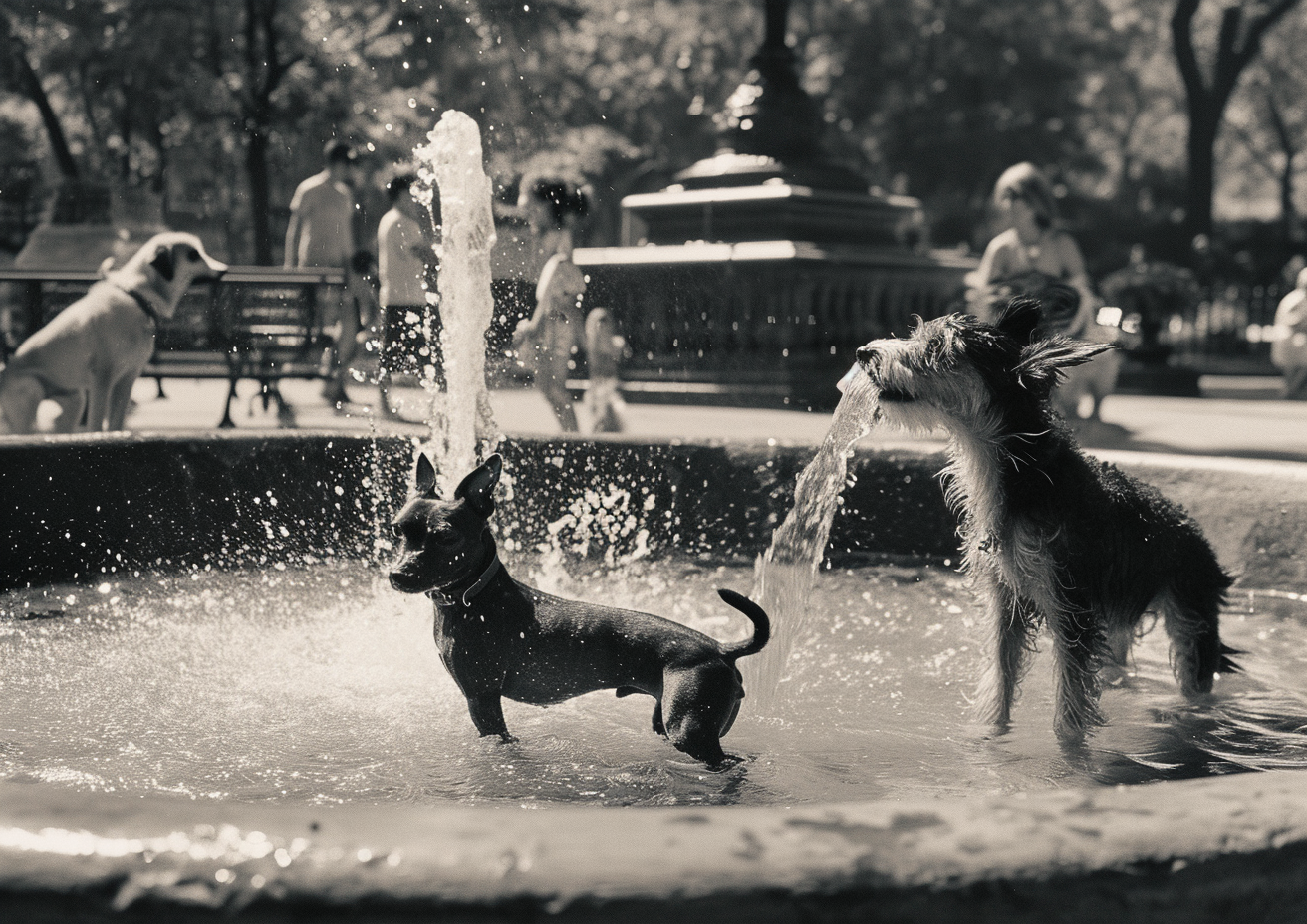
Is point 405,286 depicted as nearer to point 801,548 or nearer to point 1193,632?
point 801,548

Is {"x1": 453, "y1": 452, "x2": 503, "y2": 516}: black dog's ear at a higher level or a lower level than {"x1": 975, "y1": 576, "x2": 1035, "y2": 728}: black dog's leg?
higher

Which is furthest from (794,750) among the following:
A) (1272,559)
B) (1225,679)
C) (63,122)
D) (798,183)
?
(63,122)

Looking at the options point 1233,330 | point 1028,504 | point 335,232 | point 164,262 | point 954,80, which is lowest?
point 1233,330

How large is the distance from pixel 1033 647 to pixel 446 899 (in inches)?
123

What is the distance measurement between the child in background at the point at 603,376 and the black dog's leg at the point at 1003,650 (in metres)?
6.24

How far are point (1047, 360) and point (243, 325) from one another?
1038cm

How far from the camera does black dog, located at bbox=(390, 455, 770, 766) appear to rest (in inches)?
133

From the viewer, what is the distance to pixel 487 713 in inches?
145

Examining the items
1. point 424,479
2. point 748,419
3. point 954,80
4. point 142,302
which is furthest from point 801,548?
point 954,80

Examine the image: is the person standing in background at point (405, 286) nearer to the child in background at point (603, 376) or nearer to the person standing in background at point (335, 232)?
the child in background at point (603, 376)

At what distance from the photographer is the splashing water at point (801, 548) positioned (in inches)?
165

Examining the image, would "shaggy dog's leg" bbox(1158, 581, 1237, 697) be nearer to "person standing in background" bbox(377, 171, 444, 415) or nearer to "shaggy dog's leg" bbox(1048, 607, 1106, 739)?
"shaggy dog's leg" bbox(1048, 607, 1106, 739)

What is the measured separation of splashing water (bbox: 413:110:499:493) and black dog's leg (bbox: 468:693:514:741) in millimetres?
2842

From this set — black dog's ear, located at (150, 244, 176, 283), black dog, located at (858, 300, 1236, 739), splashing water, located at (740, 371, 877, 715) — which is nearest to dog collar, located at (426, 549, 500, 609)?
splashing water, located at (740, 371, 877, 715)
